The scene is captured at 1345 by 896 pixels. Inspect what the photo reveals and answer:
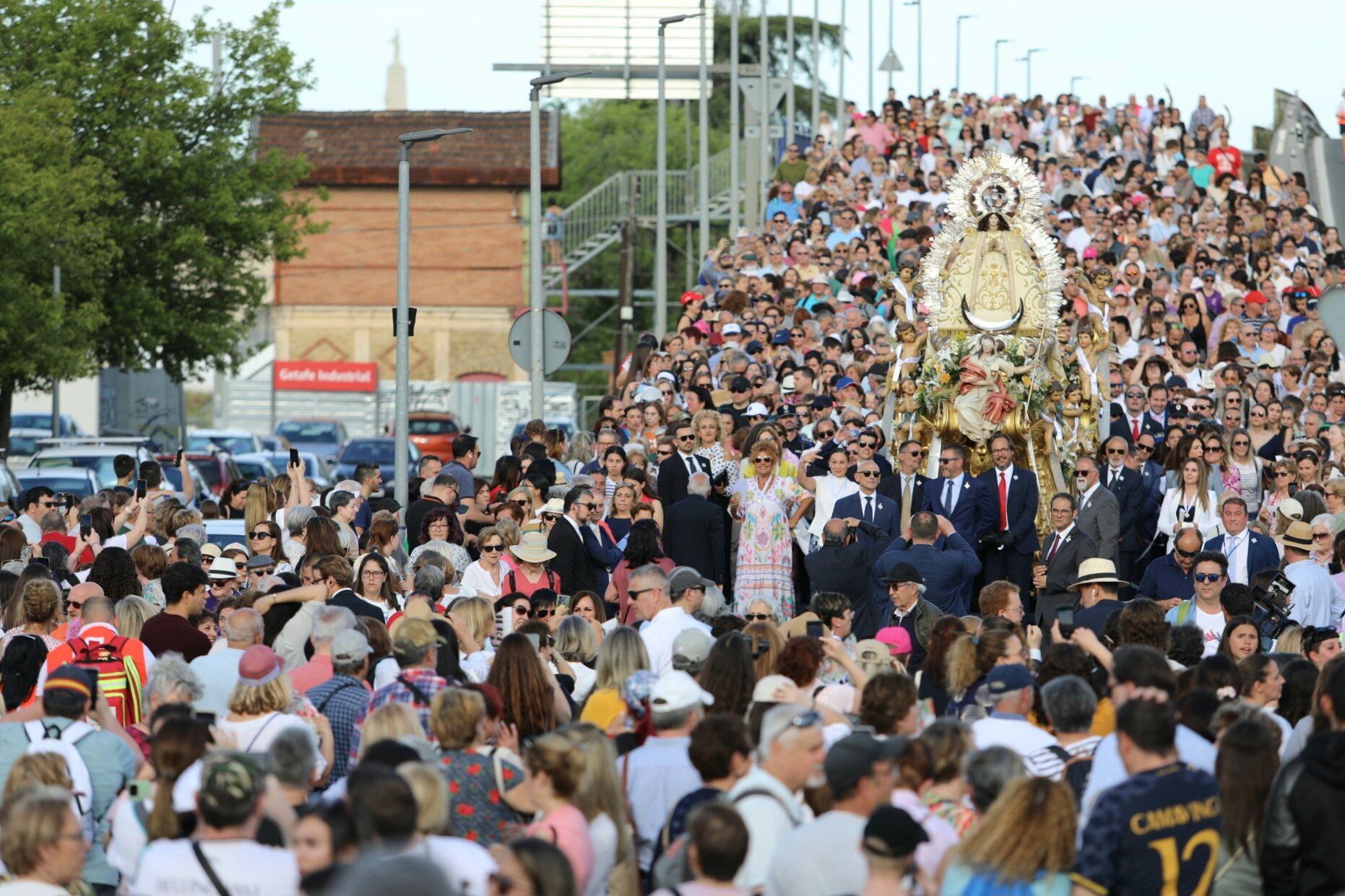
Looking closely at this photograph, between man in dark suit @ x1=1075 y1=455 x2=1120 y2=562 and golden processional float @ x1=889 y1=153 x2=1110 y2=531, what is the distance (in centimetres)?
184

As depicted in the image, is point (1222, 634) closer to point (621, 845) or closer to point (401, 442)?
point (621, 845)

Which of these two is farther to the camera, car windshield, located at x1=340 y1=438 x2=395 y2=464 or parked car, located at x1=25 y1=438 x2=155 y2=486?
car windshield, located at x1=340 y1=438 x2=395 y2=464

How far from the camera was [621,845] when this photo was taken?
7.55 meters

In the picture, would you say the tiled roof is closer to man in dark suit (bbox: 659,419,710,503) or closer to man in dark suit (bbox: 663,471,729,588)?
man in dark suit (bbox: 659,419,710,503)

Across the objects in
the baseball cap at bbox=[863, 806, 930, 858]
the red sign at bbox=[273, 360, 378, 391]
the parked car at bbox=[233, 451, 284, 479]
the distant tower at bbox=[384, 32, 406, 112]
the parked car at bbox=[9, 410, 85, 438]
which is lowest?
the baseball cap at bbox=[863, 806, 930, 858]

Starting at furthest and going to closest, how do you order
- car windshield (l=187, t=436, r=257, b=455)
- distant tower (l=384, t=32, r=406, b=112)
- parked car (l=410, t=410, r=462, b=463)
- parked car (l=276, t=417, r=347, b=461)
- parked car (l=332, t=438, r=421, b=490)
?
1. distant tower (l=384, t=32, r=406, b=112)
2. parked car (l=276, t=417, r=347, b=461)
3. parked car (l=410, t=410, r=462, b=463)
4. car windshield (l=187, t=436, r=257, b=455)
5. parked car (l=332, t=438, r=421, b=490)

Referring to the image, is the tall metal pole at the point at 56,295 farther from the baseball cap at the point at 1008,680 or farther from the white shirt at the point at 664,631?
the baseball cap at the point at 1008,680

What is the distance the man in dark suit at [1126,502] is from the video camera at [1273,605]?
14.5 feet

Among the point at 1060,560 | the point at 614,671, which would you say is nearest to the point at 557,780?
the point at 614,671

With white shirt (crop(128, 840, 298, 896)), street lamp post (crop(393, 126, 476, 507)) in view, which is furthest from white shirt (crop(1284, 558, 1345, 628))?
street lamp post (crop(393, 126, 476, 507))

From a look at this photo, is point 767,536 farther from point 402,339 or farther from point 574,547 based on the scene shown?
point 402,339

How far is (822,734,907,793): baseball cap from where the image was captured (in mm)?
7156

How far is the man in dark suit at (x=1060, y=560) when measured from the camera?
1427cm

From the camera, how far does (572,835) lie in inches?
283
